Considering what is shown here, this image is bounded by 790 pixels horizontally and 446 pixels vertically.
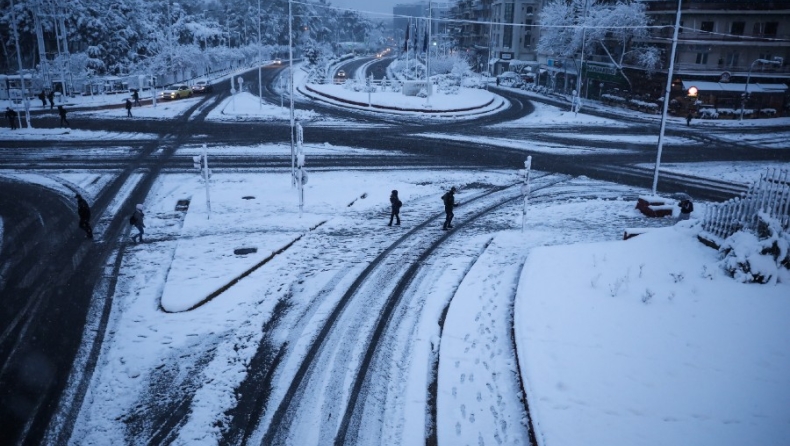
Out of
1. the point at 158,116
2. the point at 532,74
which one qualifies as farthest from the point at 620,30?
the point at 158,116

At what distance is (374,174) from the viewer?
24.1 meters

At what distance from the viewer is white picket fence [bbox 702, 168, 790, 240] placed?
1196cm

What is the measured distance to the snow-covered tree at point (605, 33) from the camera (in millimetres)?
49594

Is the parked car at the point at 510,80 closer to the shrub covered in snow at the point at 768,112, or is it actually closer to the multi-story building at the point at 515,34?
the multi-story building at the point at 515,34

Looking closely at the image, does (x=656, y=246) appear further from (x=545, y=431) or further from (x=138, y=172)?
(x=138, y=172)

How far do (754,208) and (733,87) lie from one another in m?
39.9

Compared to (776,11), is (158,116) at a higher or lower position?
lower

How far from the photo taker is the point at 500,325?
10906mm

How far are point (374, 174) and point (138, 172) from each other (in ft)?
33.4

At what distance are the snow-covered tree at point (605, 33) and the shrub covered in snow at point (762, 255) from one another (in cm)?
3758

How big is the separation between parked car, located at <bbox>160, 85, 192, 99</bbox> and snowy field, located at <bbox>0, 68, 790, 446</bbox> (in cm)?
3280

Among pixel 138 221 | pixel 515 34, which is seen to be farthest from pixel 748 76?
pixel 515 34

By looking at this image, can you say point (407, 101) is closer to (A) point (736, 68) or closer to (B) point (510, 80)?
(A) point (736, 68)

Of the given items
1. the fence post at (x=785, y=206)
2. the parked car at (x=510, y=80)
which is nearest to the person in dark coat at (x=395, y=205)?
the fence post at (x=785, y=206)
